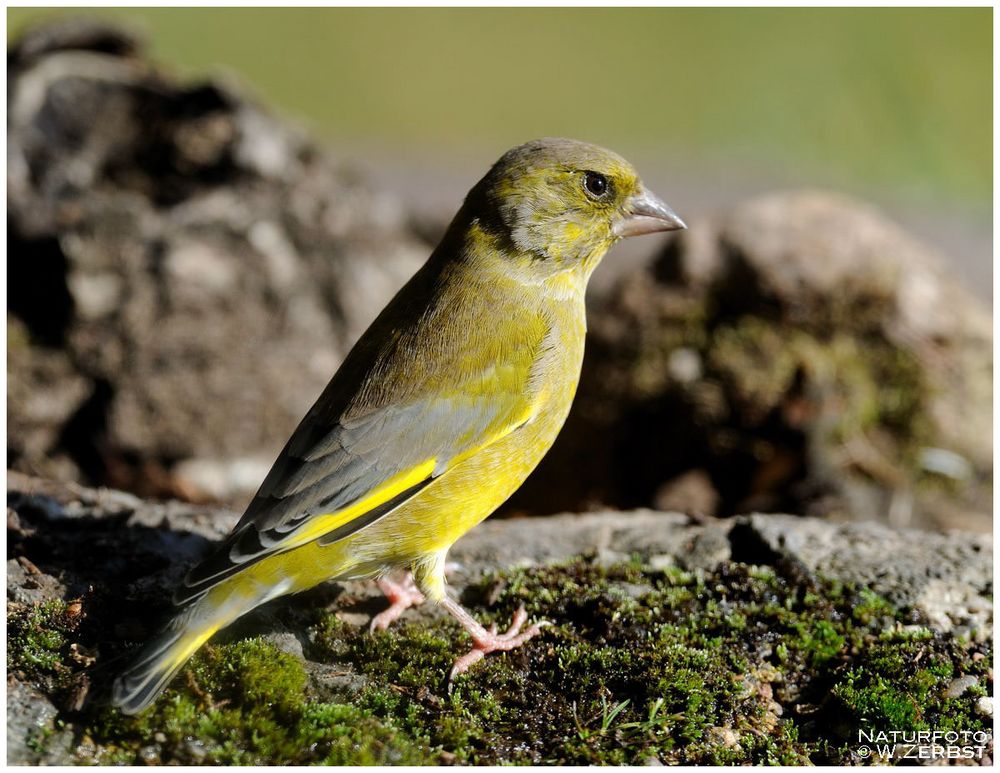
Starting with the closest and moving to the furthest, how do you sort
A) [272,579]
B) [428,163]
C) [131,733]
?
1. [131,733]
2. [272,579]
3. [428,163]

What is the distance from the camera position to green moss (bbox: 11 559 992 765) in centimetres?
348

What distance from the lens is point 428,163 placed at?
12.6 m

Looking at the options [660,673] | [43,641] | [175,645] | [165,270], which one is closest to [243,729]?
[175,645]

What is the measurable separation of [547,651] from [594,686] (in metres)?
0.27

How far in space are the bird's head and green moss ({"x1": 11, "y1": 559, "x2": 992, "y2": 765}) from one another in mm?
1414

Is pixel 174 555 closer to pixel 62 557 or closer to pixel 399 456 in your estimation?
pixel 62 557

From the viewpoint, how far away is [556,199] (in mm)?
4359

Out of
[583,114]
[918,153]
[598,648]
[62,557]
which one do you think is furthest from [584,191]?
[583,114]

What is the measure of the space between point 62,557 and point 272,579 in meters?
1.19

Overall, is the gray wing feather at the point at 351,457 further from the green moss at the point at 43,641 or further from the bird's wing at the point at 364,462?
the green moss at the point at 43,641

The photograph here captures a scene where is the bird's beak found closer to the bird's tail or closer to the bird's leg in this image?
the bird's leg

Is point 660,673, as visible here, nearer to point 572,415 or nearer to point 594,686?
point 594,686

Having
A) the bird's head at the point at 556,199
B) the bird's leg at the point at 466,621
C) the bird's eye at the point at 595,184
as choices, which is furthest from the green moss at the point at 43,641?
the bird's eye at the point at 595,184

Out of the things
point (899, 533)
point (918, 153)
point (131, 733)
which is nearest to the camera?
point (131, 733)
